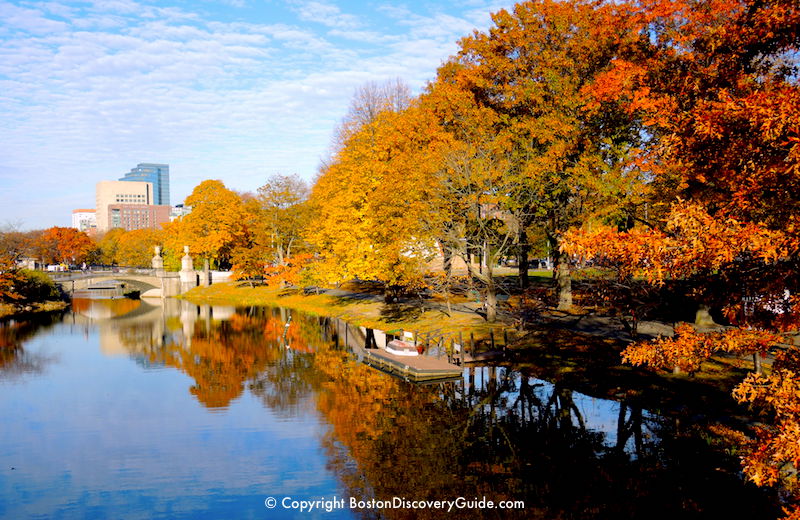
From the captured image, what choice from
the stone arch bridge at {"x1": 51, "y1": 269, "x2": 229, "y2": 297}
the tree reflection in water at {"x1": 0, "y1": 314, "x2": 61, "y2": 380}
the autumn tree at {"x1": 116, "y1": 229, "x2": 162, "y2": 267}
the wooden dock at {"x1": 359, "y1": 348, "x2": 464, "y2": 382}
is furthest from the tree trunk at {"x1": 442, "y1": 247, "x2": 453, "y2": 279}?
the autumn tree at {"x1": 116, "y1": 229, "x2": 162, "y2": 267}

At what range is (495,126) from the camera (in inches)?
1575

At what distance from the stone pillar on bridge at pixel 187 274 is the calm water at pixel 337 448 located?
160 ft

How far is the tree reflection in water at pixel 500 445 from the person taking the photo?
16.2 metres

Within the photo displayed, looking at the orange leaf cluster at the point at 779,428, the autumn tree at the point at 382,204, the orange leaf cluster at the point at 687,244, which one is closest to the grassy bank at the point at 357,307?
the autumn tree at the point at 382,204

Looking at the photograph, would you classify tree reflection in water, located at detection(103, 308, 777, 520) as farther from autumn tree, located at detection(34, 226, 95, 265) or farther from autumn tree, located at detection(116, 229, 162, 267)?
autumn tree, located at detection(34, 226, 95, 265)

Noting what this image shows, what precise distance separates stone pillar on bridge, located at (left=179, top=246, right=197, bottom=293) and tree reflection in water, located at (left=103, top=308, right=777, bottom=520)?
172ft

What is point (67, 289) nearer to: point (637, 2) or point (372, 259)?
point (372, 259)

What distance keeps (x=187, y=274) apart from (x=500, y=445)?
72.6 meters

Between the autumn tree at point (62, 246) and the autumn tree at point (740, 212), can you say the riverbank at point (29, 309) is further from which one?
the autumn tree at point (740, 212)

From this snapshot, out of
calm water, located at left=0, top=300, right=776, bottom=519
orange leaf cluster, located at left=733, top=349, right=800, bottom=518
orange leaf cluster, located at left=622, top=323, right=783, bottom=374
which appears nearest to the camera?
orange leaf cluster, located at left=733, top=349, right=800, bottom=518

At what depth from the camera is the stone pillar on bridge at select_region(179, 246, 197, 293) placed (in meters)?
83.5

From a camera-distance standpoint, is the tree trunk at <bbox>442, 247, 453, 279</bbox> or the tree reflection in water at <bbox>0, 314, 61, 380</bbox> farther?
the tree trunk at <bbox>442, 247, 453, 279</bbox>

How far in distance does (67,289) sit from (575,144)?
3653 inches

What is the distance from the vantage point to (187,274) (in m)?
84.2
